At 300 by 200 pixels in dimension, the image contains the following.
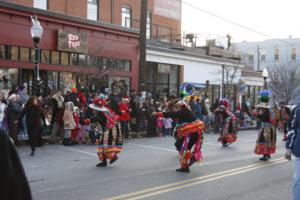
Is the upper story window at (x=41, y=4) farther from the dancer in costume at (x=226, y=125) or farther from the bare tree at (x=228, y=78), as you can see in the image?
the bare tree at (x=228, y=78)

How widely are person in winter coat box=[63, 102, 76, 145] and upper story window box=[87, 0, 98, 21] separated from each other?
34.9 ft

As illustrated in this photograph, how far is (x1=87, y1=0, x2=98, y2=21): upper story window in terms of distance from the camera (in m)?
24.5

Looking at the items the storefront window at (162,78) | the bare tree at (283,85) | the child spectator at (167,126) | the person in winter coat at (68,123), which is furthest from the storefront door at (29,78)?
the bare tree at (283,85)

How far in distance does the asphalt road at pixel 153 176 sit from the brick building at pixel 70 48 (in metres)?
6.50

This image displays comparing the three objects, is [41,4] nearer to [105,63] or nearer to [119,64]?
[105,63]

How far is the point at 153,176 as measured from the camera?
930 cm

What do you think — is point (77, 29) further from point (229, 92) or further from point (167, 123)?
point (229, 92)

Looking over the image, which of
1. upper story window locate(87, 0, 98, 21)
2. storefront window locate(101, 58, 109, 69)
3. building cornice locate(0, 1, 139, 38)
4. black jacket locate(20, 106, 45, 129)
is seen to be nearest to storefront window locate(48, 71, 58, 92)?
storefront window locate(101, 58, 109, 69)

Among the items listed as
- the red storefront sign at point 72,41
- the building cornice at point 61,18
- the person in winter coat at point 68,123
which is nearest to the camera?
the person in winter coat at point 68,123

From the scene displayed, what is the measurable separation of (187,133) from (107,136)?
190 centimetres

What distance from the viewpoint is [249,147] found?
51.3ft

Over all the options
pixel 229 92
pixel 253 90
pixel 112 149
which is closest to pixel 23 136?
pixel 112 149

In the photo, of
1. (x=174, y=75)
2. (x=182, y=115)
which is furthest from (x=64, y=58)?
(x=182, y=115)

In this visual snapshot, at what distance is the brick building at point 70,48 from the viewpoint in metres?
18.6
